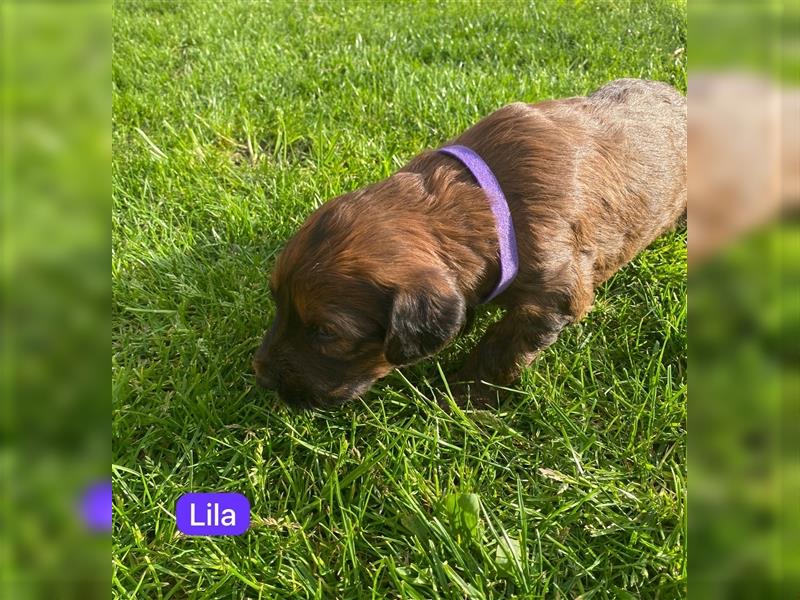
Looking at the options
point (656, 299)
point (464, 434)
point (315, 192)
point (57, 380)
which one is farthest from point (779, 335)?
point (315, 192)

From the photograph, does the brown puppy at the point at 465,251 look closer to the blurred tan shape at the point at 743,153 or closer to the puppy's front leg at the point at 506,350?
the puppy's front leg at the point at 506,350

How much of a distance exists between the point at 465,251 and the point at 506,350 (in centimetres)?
52

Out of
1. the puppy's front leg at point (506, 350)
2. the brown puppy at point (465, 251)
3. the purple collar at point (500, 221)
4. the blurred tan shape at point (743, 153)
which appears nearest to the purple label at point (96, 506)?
the blurred tan shape at point (743, 153)

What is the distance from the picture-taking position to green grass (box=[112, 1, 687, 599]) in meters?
2.05

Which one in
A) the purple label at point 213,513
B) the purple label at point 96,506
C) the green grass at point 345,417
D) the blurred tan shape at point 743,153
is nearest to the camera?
the blurred tan shape at point 743,153

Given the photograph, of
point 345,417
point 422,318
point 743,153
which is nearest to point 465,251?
point 422,318

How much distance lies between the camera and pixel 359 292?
2.09 m

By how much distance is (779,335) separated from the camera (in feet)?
2.15

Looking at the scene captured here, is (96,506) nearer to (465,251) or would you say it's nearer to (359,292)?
(359,292)

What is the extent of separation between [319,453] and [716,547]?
69.7 inches

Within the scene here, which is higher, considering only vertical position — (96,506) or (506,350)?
(96,506)

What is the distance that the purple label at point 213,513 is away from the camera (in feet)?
7.15

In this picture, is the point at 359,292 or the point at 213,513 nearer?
the point at 359,292

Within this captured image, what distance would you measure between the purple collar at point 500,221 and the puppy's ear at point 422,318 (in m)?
0.19
